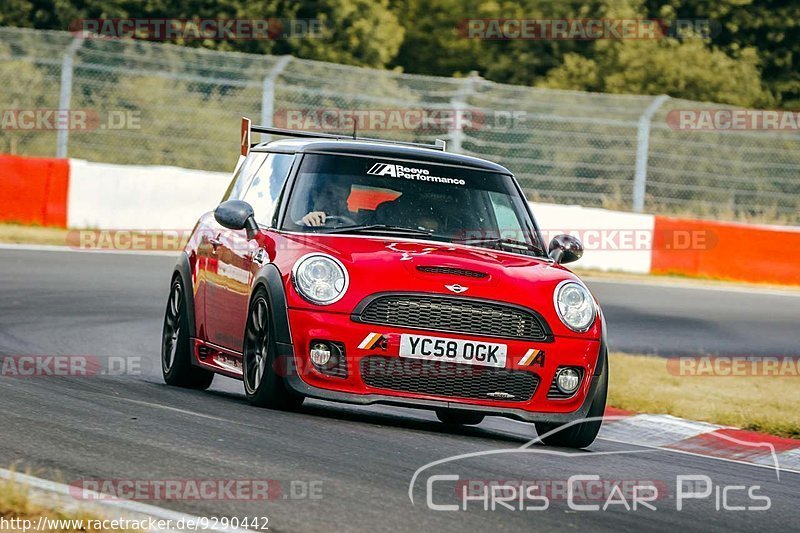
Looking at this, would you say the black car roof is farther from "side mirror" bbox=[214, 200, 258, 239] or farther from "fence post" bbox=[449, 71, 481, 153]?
"fence post" bbox=[449, 71, 481, 153]

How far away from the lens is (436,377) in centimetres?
737

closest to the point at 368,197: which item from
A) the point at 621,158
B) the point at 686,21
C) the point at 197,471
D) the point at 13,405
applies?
the point at 13,405

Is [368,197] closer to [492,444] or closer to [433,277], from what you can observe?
[433,277]

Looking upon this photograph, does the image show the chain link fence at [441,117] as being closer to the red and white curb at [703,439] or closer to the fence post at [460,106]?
the fence post at [460,106]

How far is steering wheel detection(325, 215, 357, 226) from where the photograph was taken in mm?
8125

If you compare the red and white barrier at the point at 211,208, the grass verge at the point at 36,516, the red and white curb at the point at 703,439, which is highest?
the grass verge at the point at 36,516

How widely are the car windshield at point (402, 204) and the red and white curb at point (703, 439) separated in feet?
4.92

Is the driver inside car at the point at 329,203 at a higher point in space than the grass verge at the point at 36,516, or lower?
higher

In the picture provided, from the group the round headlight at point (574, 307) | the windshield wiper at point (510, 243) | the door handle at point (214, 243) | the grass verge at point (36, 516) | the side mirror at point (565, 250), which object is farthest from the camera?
the door handle at point (214, 243)

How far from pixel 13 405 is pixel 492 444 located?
92.2 inches

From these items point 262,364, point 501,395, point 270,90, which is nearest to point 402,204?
point 262,364

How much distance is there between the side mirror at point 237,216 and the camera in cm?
820

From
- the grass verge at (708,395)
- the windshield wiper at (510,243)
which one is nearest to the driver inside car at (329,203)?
the windshield wiper at (510,243)

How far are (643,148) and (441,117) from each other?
10.9 ft
